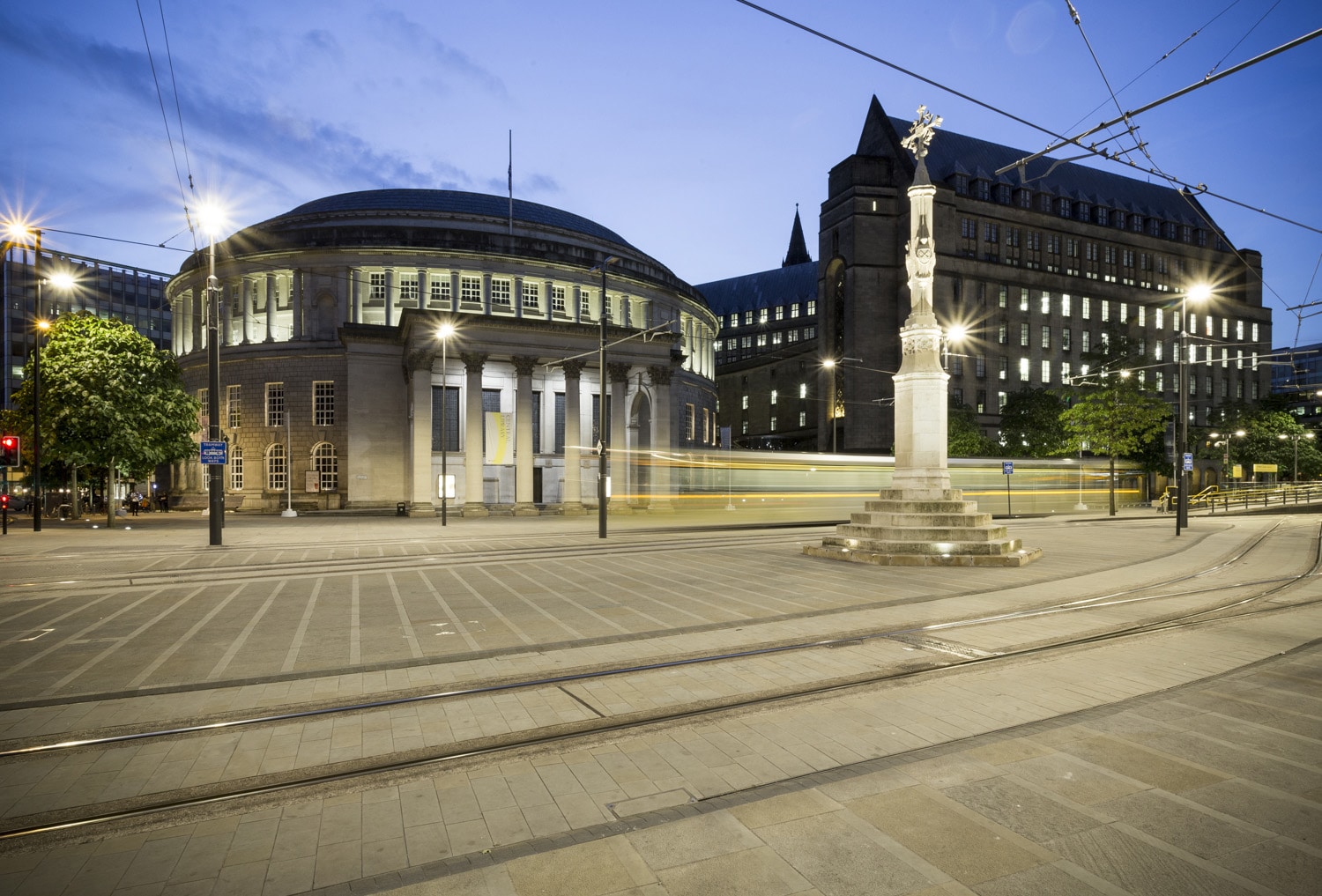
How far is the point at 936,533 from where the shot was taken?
58.1ft

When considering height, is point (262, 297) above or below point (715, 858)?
above

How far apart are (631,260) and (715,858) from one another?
68.5m

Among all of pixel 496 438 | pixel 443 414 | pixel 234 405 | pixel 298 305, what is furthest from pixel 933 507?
pixel 234 405

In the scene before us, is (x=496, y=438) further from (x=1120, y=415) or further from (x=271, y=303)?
(x=1120, y=415)

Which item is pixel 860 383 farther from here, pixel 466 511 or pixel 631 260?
pixel 466 511

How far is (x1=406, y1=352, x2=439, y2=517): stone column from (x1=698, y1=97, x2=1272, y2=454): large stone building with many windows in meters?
44.4

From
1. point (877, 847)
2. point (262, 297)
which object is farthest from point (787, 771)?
point (262, 297)

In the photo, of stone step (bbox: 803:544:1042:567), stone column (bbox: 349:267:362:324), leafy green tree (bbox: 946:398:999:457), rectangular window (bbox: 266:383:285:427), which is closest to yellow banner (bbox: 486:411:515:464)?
stone column (bbox: 349:267:362:324)

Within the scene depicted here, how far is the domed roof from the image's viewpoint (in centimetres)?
6500

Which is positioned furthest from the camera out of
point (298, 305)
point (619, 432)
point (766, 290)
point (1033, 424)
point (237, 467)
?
point (766, 290)

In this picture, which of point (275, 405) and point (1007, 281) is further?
point (1007, 281)

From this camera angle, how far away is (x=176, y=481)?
65938mm

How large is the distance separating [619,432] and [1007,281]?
2226 inches

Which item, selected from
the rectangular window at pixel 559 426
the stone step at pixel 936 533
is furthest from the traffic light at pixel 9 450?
the stone step at pixel 936 533
